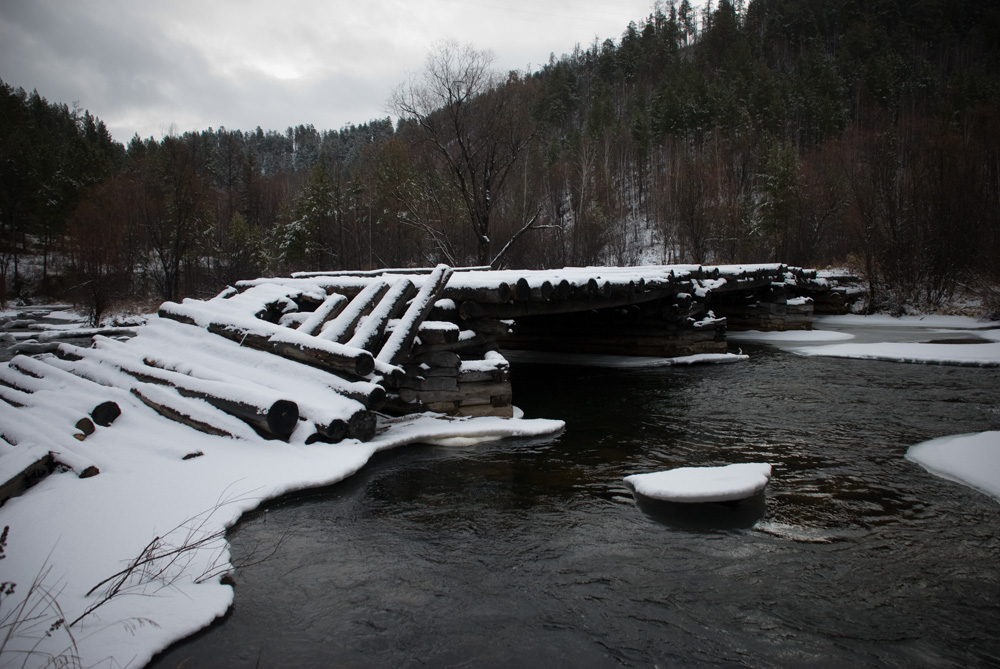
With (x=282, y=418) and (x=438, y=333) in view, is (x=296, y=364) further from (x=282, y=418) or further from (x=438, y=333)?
(x=438, y=333)

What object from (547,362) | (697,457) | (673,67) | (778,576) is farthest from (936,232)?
(673,67)

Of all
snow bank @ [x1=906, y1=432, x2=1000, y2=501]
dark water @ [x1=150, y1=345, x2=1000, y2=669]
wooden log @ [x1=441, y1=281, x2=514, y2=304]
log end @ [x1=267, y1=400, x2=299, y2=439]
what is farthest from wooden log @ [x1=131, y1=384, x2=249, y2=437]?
snow bank @ [x1=906, y1=432, x2=1000, y2=501]

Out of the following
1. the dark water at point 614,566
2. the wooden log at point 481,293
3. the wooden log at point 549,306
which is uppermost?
the wooden log at point 481,293

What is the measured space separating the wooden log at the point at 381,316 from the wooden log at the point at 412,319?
0.16 m

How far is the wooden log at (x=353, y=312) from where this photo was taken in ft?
23.6

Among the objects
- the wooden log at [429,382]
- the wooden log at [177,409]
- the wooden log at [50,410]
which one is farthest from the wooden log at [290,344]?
the wooden log at [50,410]

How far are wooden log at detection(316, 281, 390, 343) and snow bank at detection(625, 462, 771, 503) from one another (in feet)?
12.9

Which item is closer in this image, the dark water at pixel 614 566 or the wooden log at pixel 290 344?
the dark water at pixel 614 566

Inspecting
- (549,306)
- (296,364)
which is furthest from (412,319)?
(549,306)

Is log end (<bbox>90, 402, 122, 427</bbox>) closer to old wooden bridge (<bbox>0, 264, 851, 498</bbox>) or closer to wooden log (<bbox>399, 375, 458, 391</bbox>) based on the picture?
old wooden bridge (<bbox>0, 264, 851, 498</bbox>)

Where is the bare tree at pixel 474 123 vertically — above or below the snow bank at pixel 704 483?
above

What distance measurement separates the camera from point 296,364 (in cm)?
690

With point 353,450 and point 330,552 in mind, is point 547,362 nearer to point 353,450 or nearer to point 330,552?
point 353,450

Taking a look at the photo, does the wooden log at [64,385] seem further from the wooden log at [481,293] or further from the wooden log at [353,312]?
the wooden log at [481,293]
